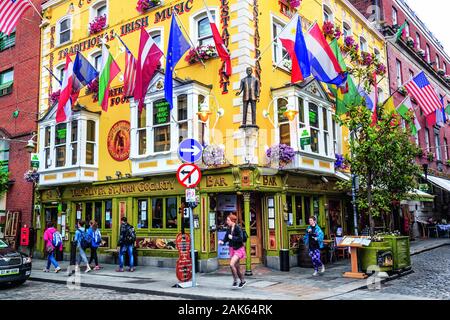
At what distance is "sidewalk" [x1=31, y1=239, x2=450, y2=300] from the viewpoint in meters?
10.1

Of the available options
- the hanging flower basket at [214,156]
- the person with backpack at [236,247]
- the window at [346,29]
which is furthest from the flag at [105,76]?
the window at [346,29]

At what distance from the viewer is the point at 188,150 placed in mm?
10852

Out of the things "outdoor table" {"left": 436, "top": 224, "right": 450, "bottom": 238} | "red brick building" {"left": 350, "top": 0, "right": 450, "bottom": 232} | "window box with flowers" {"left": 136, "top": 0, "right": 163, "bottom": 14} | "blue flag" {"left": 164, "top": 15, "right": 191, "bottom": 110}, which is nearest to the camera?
"blue flag" {"left": 164, "top": 15, "right": 191, "bottom": 110}

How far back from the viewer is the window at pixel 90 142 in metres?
18.2

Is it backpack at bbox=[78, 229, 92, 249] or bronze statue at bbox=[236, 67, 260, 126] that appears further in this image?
backpack at bbox=[78, 229, 92, 249]

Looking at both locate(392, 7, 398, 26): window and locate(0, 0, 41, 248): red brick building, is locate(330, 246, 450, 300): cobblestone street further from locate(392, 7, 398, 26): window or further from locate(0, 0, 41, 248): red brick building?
locate(392, 7, 398, 26): window

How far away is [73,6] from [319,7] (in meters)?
11.8

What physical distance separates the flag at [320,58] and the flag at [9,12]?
1219cm

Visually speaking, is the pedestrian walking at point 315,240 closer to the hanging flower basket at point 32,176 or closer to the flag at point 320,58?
the flag at point 320,58

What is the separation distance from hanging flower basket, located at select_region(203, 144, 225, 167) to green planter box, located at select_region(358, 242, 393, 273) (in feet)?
Answer: 17.0

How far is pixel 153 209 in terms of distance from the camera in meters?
16.3

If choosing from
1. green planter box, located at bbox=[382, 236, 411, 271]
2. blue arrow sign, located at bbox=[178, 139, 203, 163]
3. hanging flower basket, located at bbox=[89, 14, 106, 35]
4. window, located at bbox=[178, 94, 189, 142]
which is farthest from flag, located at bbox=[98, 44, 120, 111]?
green planter box, located at bbox=[382, 236, 411, 271]
